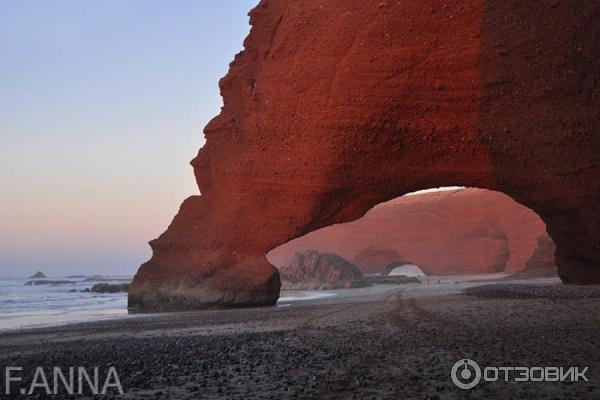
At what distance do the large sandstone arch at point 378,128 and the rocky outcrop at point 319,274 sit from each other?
16.7m

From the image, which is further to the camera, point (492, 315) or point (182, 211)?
point (182, 211)

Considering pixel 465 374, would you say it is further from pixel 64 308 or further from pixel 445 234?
pixel 445 234

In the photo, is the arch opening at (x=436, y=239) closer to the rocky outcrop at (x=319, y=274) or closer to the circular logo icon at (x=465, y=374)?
the rocky outcrop at (x=319, y=274)

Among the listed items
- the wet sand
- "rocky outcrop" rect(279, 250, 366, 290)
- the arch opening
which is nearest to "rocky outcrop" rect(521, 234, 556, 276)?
the arch opening

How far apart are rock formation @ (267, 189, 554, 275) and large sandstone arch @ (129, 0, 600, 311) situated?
31578 mm

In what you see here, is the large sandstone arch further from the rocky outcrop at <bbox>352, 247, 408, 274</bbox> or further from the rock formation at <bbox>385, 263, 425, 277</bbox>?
the rock formation at <bbox>385, 263, 425, 277</bbox>

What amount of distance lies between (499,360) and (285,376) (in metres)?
1.83

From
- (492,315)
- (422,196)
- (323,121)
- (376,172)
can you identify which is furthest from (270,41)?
(422,196)

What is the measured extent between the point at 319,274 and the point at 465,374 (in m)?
30.7

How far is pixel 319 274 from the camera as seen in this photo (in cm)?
3469

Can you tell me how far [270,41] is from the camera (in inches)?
667

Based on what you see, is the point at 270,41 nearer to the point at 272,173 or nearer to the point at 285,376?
the point at 272,173

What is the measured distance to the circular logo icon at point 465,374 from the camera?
154 inches

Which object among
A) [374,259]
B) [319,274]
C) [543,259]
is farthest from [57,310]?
[374,259]
